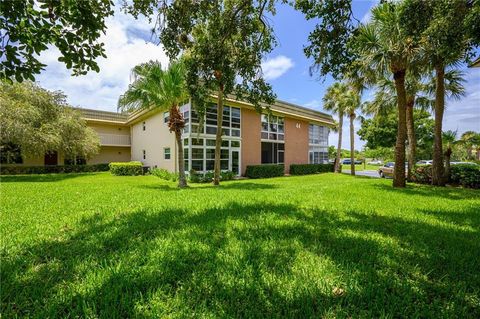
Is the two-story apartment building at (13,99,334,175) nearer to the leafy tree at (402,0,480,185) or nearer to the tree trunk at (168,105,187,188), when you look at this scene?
the tree trunk at (168,105,187,188)

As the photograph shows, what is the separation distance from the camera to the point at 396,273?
2953 millimetres

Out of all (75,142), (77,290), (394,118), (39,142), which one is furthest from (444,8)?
(394,118)

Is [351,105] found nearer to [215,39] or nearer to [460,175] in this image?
[460,175]

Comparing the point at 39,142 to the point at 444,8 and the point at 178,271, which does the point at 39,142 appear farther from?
the point at 444,8

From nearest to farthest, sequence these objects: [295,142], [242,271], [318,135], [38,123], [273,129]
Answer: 1. [242,271]
2. [38,123]
3. [273,129]
4. [295,142]
5. [318,135]

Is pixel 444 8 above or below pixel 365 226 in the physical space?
above

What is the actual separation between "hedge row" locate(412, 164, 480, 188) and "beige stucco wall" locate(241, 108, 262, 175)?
1211cm

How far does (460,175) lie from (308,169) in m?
14.1

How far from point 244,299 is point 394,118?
3586 cm

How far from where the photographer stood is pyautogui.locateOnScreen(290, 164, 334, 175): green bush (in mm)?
25127

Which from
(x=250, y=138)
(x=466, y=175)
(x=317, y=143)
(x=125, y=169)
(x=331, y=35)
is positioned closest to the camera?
(x=331, y=35)

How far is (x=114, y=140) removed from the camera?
91.0 feet

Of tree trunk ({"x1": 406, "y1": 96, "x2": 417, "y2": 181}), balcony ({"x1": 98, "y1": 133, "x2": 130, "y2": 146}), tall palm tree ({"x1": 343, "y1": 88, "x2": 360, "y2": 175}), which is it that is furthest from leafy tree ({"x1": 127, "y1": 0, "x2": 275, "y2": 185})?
balcony ({"x1": 98, "y1": 133, "x2": 130, "y2": 146})

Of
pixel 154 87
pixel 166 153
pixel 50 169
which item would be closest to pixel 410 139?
pixel 154 87
